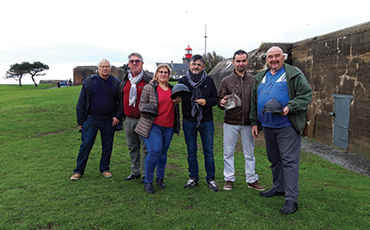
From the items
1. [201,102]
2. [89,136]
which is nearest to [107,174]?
[89,136]

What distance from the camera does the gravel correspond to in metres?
7.49

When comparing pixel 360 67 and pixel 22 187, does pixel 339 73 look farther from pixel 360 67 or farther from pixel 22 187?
pixel 22 187

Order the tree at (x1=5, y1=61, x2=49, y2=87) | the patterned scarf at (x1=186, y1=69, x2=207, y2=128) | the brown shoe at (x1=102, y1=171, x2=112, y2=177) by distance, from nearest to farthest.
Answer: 1. the patterned scarf at (x1=186, y1=69, x2=207, y2=128)
2. the brown shoe at (x1=102, y1=171, x2=112, y2=177)
3. the tree at (x1=5, y1=61, x2=49, y2=87)

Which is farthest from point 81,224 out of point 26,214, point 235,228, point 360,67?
point 360,67

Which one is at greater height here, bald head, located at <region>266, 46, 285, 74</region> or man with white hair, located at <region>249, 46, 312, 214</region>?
bald head, located at <region>266, 46, 285, 74</region>

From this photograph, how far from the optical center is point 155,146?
4137mm

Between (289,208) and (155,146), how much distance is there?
80.1 inches

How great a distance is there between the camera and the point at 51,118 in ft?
36.9

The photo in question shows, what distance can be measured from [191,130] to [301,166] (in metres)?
4.36

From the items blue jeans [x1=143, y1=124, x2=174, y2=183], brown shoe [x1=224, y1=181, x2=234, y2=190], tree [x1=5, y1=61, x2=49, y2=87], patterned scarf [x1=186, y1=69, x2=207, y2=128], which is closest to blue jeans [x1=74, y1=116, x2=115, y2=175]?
blue jeans [x1=143, y1=124, x2=174, y2=183]

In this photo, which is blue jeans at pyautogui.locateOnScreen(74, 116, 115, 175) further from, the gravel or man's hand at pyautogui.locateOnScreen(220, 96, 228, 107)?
the gravel

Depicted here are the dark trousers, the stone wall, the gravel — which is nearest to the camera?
the dark trousers

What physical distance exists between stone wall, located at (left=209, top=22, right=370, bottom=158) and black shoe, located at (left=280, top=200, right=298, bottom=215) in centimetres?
588

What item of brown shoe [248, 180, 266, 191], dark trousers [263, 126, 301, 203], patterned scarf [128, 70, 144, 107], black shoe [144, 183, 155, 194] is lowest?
brown shoe [248, 180, 266, 191]
